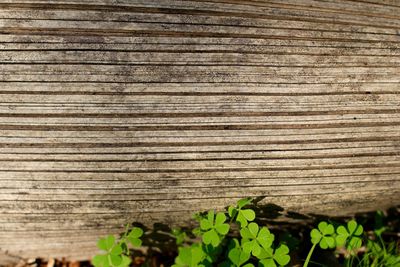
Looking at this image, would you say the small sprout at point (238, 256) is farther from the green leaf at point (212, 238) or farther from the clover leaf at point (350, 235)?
the clover leaf at point (350, 235)

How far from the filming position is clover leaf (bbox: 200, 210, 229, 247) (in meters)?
2.37

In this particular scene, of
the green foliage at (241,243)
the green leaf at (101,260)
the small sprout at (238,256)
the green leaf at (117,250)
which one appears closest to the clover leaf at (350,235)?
the green foliage at (241,243)

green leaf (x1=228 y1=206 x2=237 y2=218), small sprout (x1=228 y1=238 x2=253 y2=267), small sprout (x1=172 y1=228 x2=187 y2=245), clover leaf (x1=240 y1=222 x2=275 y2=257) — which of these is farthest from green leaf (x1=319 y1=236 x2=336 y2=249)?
small sprout (x1=172 y1=228 x2=187 y2=245)

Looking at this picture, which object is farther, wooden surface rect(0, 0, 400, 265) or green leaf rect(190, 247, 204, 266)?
green leaf rect(190, 247, 204, 266)

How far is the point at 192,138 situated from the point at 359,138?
106 centimetres

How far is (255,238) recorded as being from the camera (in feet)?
7.92

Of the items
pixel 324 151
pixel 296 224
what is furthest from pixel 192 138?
pixel 296 224

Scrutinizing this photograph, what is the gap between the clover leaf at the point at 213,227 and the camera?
237 cm

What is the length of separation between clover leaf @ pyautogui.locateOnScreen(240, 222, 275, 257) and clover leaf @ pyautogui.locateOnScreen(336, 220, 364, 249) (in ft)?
1.85

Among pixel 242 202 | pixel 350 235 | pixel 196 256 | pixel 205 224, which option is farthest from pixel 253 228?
pixel 350 235

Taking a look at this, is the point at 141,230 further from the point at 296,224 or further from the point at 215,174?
the point at 296,224

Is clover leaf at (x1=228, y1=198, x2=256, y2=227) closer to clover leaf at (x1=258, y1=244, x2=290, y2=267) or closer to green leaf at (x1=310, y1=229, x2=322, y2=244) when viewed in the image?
clover leaf at (x1=258, y1=244, x2=290, y2=267)

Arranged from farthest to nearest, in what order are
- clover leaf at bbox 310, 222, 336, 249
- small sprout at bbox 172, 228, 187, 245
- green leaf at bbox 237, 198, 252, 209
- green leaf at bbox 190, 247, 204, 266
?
1. small sprout at bbox 172, 228, 187, 245
2. clover leaf at bbox 310, 222, 336, 249
3. green leaf at bbox 190, 247, 204, 266
4. green leaf at bbox 237, 198, 252, 209

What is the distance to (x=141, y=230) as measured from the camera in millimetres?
2521
